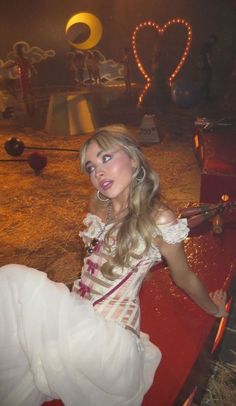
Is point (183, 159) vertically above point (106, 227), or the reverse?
point (106, 227)

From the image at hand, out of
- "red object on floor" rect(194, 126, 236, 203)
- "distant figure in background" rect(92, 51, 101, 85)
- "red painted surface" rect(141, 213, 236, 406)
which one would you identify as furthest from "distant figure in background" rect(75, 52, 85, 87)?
"red painted surface" rect(141, 213, 236, 406)

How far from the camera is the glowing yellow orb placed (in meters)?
12.1

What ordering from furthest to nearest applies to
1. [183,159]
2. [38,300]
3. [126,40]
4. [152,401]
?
[126,40] < [183,159] < [152,401] < [38,300]

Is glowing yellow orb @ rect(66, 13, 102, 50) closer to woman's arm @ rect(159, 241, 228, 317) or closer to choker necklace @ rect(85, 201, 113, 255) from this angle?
choker necklace @ rect(85, 201, 113, 255)

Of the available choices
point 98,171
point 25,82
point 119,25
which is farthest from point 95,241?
point 119,25

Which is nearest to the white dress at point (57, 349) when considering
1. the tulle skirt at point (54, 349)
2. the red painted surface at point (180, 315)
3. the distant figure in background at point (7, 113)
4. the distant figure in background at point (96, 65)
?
the tulle skirt at point (54, 349)

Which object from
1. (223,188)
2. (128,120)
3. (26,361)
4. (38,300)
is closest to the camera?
(38,300)

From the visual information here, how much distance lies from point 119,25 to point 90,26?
1.04 metres

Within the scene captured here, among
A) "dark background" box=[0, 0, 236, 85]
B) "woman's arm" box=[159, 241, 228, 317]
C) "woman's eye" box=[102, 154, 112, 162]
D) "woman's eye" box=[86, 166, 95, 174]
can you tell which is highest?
"dark background" box=[0, 0, 236, 85]

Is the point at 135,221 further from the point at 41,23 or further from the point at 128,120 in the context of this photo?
the point at 41,23

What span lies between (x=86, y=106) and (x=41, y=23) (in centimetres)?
528

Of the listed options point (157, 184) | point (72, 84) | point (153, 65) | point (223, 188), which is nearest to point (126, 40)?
point (153, 65)

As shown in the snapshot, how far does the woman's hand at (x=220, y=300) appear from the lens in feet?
7.27

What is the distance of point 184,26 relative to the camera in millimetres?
11703
